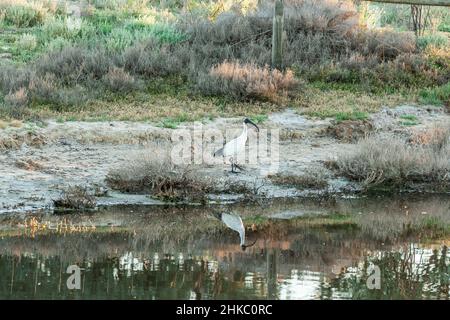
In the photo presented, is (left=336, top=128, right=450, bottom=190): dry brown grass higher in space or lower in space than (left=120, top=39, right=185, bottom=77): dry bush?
lower

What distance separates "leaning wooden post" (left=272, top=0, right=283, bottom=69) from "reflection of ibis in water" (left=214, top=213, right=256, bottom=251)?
18.1 feet

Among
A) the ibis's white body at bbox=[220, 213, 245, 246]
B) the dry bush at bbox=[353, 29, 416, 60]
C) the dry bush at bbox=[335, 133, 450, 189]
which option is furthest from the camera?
the dry bush at bbox=[353, 29, 416, 60]

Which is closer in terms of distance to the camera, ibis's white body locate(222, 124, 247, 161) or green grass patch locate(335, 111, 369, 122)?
ibis's white body locate(222, 124, 247, 161)

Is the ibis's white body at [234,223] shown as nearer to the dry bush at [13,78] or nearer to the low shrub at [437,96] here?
the dry bush at [13,78]

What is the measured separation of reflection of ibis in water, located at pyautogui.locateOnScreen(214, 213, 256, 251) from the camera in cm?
1217

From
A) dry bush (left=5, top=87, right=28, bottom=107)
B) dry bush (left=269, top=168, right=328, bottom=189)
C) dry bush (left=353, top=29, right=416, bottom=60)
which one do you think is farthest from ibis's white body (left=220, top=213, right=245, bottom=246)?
dry bush (left=353, top=29, right=416, bottom=60)

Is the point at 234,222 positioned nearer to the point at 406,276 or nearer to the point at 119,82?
the point at 406,276

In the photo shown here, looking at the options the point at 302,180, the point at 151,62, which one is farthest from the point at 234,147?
the point at 151,62

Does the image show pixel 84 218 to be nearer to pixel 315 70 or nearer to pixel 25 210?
pixel 25 210

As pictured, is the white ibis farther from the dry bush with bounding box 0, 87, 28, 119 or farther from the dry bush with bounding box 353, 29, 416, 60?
the dry bush with bounding box 353, 29, 416, 60

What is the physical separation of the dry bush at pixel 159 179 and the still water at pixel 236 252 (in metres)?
0.34

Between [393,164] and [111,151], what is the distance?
13.4ft

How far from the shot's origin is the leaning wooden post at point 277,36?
1788 cm

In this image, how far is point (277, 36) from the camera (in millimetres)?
18000
